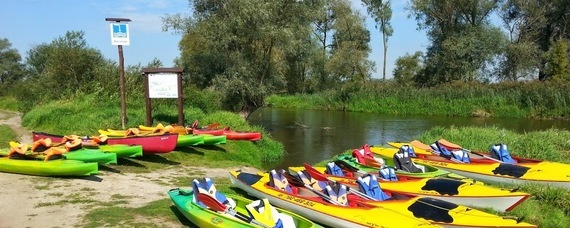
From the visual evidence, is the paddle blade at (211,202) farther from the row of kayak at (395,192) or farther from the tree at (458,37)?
the tree at (458,37)

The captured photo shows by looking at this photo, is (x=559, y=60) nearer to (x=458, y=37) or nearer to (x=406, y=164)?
(x=458, y=37)

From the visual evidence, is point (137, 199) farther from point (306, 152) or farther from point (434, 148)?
point (306, 152)

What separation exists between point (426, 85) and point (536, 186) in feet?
109

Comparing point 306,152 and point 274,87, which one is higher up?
point 274,87

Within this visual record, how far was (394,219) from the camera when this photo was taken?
7.05m

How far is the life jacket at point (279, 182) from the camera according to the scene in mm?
8836

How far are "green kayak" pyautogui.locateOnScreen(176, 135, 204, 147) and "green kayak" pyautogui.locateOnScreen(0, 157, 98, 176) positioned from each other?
366 centimetres

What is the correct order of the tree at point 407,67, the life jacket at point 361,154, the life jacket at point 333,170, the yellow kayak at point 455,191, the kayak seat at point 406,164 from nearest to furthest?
the yellow kayak at point 455,191
the life jacket at point 333,170
the kayak seat at point 406,164
the life jacket at point 361,154
the tree at point 407,67

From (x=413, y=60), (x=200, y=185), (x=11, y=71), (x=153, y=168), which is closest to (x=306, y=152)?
(x=153, y=168)

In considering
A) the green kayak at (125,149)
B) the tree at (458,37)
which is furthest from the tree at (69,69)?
the tree at (458,37)

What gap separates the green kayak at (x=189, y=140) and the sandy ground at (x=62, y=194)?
2097 mm

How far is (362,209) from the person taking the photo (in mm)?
7457

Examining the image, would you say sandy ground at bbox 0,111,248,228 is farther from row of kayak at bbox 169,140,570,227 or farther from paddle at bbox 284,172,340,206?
paddle at bbox 284,172,340,206

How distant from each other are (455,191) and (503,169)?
2.66 meters
